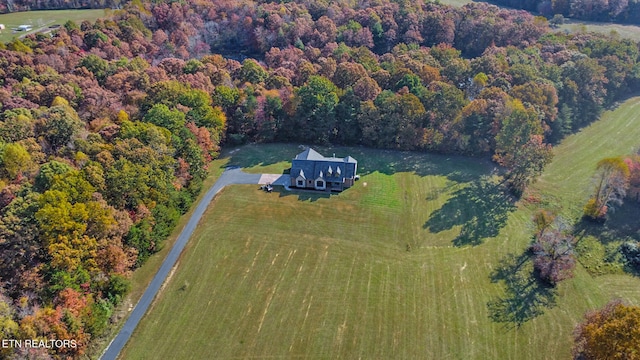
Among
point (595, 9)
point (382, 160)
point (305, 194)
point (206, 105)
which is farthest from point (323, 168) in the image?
point (595, 9)

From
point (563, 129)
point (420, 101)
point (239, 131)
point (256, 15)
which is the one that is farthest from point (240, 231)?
point (256, 15)

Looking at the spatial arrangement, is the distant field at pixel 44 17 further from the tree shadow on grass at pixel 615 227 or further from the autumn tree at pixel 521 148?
the tree shadow on grass at pixel 615 227

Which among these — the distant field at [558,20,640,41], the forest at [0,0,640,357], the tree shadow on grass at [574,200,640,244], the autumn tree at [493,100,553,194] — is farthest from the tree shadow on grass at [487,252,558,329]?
the distant field at [558,20,640,41]

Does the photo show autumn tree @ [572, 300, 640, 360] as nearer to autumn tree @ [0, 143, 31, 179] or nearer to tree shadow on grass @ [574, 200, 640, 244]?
tree shadow on grass @ [574, 200, 640, 244]

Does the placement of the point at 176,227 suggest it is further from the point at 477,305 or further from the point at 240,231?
the point at 477,305

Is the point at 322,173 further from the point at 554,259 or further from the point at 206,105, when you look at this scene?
the point at 554,259
